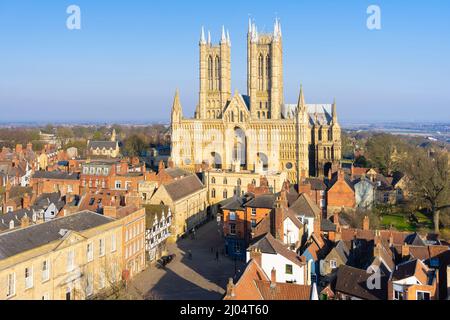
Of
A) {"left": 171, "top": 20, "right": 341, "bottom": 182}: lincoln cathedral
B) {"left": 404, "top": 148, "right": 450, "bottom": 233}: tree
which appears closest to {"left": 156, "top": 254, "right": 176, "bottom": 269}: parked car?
{"left": 404, "top": 148, "right": 450, "bottom": 233}: tree

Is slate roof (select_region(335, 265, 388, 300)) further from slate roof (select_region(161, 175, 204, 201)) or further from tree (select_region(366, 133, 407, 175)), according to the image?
tree (select_region(366, 133, 407, 175))

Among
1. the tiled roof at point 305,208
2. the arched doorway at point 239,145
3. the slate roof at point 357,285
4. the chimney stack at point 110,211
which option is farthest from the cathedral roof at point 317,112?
the slate roof at point 357,285

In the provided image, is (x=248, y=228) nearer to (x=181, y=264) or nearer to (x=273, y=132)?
(x=181, y=264)

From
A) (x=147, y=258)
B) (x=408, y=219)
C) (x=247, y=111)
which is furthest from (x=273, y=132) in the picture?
(x=147, y=258)

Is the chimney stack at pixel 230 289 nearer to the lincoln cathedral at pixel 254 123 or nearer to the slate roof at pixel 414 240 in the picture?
the slate roof at pixel 414 240

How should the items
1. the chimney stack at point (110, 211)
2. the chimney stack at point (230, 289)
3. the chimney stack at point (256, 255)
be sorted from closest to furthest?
the chimney stack at point (230, 289) < the chimney stack at point (256, 255) < the chimney stack at point (110, 211)

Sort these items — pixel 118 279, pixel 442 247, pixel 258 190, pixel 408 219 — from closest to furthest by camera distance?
1. pixel 442 247
2. pixel 118 279
3. pixel 258 190
4. pixel 408 219
